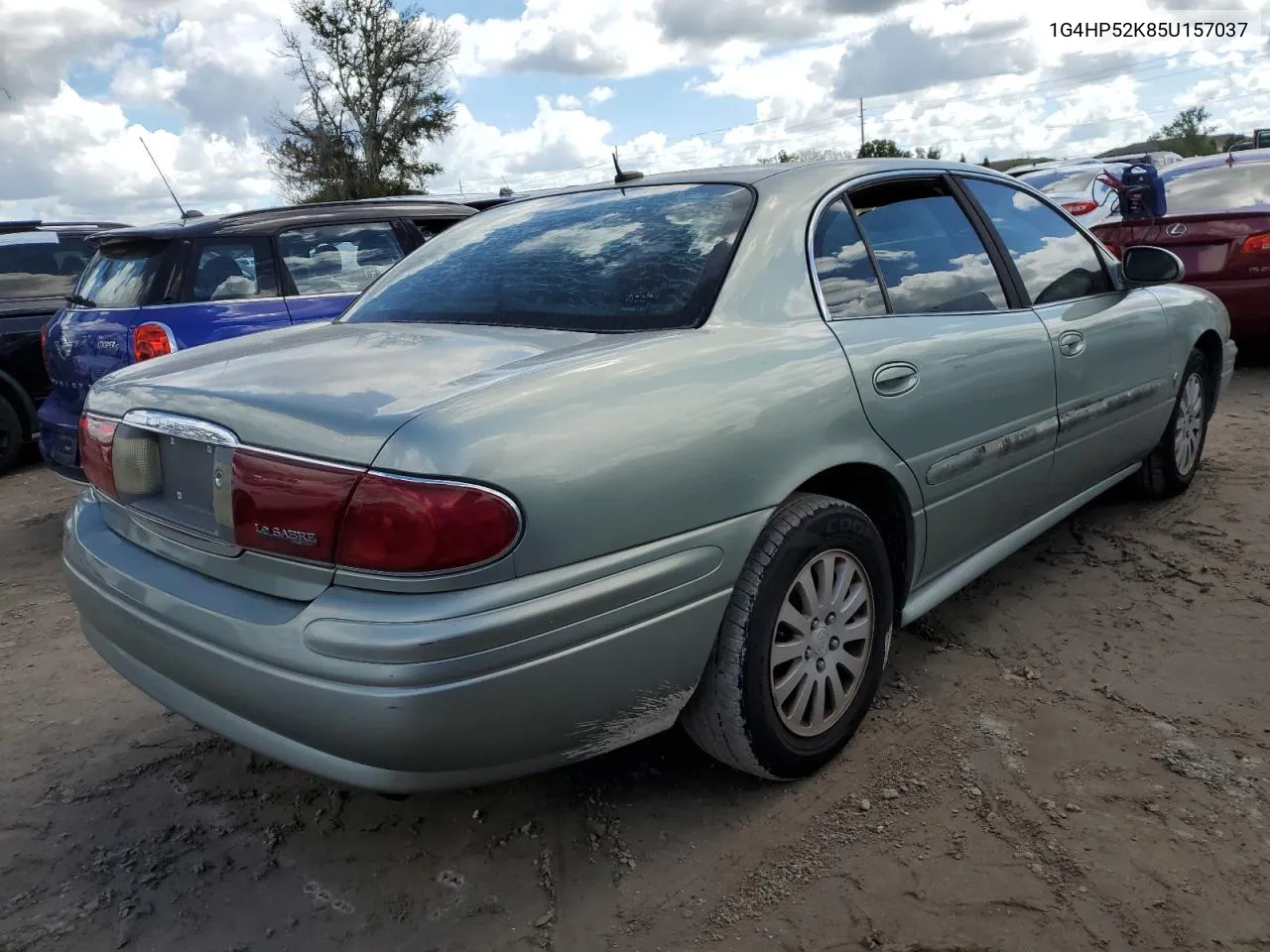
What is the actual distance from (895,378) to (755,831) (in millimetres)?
1208

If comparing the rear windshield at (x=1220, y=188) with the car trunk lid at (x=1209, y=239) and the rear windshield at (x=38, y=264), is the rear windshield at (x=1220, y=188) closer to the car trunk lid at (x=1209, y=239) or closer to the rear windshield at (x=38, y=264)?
the car trunk lid at (x=1209, y=239)

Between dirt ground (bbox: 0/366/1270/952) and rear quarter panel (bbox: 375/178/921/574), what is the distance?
791mm

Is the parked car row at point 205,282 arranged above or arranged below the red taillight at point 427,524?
above

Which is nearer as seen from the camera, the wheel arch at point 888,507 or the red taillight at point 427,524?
the red taillight at point 427,524

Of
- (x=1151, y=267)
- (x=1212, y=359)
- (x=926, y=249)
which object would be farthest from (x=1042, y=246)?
(x=1212, y=359)

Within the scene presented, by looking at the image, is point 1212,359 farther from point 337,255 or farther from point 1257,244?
point 337,255

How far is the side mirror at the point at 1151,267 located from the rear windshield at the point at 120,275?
175 inches

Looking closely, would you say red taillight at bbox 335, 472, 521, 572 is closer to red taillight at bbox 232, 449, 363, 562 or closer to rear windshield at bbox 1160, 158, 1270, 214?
red taillight at bbox 232, 449, 363, 562

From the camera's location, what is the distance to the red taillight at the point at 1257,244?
6.63 meters

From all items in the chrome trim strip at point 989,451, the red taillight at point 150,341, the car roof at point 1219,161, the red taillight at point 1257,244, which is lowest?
the chrome trim strip at point 989,451

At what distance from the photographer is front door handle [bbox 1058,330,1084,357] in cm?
339

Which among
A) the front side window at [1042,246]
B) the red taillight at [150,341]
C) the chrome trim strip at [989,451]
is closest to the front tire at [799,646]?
the chrome trim strip at [989,451]

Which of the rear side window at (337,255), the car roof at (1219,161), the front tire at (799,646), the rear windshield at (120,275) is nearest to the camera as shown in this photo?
the front tire at (799,646)

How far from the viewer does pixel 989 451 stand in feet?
9.94
